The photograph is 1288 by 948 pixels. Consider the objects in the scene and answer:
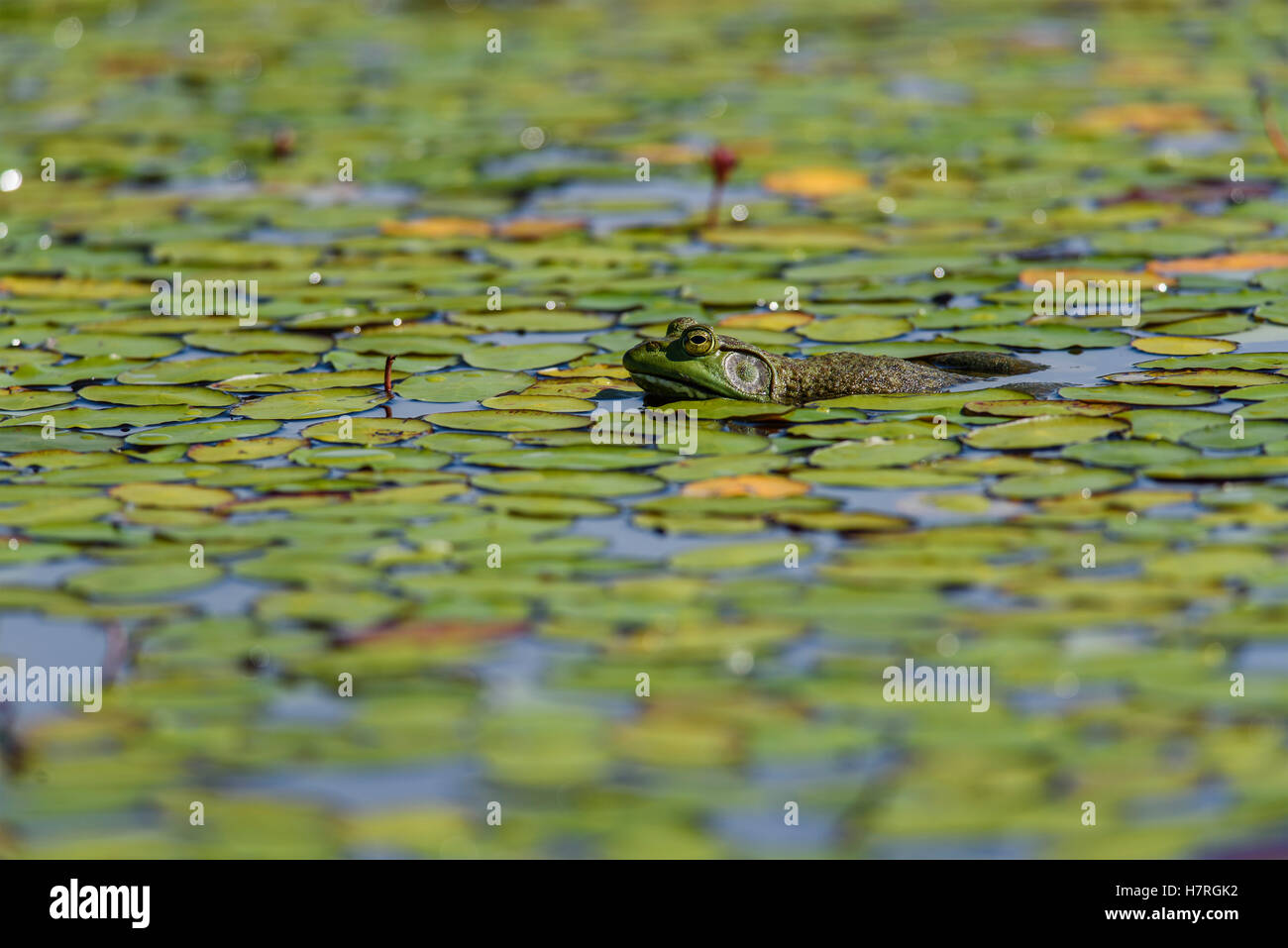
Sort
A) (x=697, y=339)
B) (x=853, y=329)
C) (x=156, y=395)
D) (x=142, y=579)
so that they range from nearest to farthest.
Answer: (x=142, y=579) < (x=697, y=339) < (x=156, y=395) < (x=853, y=329)

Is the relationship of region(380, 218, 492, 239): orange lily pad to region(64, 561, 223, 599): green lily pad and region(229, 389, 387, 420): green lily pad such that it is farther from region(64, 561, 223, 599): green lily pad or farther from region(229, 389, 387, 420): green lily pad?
region(64, 561, 223, 599): green lily pad

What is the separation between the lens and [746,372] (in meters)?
6.55

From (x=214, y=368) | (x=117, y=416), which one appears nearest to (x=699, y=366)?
(x=214, y=368)

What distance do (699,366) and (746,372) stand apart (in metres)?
0.19

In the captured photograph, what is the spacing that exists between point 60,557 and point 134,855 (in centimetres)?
173

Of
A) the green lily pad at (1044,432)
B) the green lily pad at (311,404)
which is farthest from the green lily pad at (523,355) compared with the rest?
the green lily pad at (1044,432)

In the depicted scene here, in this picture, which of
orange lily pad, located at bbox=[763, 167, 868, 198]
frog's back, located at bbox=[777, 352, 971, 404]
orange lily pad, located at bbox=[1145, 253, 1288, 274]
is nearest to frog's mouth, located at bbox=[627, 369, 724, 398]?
frog's back, located at bbox=[777, 352, 971, 404]

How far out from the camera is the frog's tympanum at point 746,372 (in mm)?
6469

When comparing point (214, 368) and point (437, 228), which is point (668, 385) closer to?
point (214, 368)

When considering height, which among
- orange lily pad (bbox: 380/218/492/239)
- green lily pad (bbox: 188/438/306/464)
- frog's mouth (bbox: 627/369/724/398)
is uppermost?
orange lily pad (bbox: 380/218/492/239)

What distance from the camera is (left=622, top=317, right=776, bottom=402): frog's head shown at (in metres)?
6.46

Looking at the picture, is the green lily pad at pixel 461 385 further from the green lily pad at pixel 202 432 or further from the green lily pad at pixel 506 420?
the green lily pad at pixel 202 432
